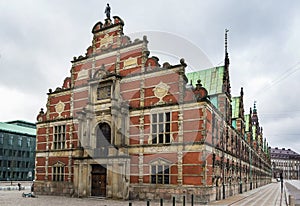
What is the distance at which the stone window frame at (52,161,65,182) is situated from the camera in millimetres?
35584

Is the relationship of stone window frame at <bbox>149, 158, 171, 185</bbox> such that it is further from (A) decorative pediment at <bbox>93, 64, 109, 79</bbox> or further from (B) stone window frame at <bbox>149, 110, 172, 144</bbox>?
(A) decorative pediment at <bbox>93, 64, 109, 79</bbox>

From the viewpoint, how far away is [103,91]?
111ft

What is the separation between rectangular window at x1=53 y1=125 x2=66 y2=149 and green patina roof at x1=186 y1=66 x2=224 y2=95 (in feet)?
50.3

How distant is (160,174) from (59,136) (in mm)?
14042

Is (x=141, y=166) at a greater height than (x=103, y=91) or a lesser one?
lesser

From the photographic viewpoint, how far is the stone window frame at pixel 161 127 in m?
28.8

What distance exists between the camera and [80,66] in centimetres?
3722

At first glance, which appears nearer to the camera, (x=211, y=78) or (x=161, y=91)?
(x=161, y=91)

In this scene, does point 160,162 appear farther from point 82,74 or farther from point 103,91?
point 82,74

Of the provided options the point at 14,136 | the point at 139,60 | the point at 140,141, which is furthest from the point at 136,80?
the point at 14,136

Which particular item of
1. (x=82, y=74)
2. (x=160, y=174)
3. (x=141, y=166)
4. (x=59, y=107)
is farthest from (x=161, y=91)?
(x=59, y=107)

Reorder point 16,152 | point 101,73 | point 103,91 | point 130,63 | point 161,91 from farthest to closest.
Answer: point 16,152, point 101,73, point 103,91, point 130,63, point 161,91

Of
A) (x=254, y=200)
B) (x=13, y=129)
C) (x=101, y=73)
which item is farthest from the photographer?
(x=13, y=129)

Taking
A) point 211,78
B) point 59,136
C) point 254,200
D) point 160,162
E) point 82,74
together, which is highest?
point 82,74
